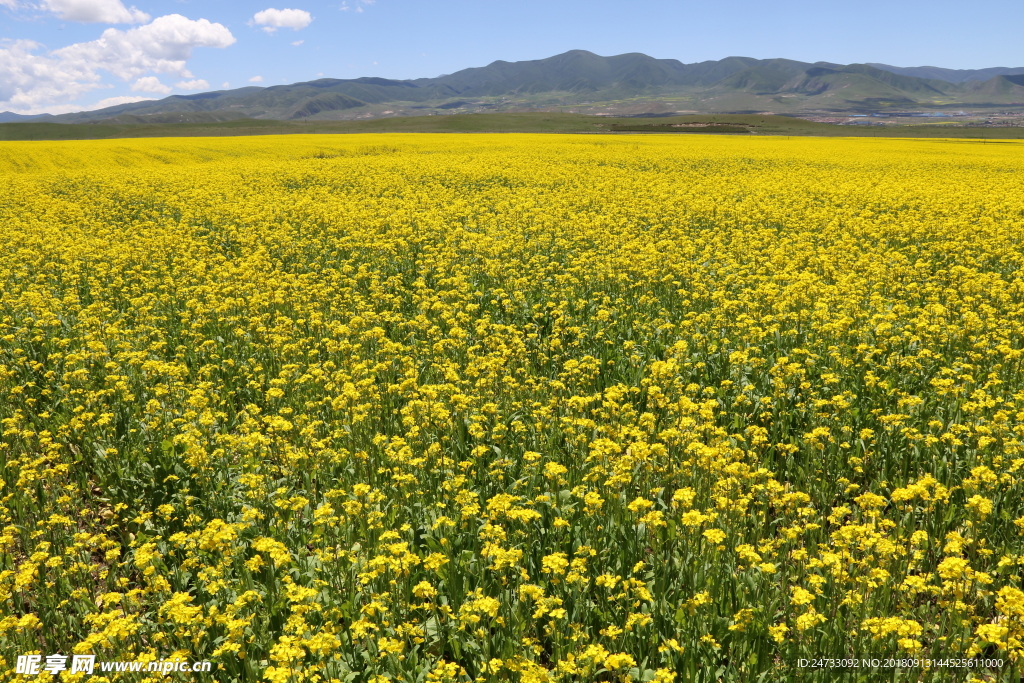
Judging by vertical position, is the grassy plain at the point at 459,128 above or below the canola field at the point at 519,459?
above

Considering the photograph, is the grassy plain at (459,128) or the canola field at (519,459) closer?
the canola field at (519,459)

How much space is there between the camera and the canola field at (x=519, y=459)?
400 centimetres

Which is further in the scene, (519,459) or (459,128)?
(459,128)

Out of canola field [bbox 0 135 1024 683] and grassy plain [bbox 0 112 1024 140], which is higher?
grassy plain [bbox 0 112 1024 140]

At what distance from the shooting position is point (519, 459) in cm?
629

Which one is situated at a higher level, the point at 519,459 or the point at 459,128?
the point at 459,128

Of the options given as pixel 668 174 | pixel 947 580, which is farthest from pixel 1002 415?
pixel 668 174

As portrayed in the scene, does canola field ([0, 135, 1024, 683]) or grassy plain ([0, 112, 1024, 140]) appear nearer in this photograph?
canola field ([0, 135, 1024, 683])

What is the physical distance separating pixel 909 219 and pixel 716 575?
1576 centimetres

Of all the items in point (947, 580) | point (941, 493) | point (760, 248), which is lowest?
point (947, 580)

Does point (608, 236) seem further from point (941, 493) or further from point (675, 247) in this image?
point (941, 493)

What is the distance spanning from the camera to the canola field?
4.00m

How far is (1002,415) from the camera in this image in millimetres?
5488

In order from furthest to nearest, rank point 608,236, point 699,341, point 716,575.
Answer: point 608,236 → point 699,341 → point 716,575
